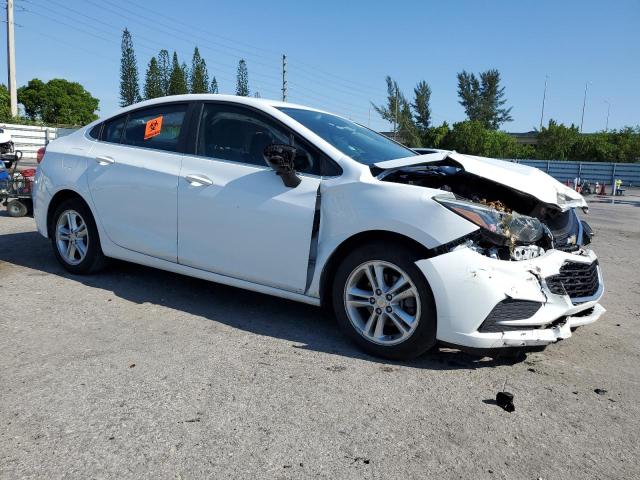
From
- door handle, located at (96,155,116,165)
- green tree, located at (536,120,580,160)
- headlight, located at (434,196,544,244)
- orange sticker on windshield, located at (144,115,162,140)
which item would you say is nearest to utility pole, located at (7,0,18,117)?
door handle, located at (96,155,116,165)

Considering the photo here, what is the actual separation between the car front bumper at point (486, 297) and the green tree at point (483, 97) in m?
90.3

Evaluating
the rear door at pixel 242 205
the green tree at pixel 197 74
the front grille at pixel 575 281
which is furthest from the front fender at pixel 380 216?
the green tree at pixel 197 74

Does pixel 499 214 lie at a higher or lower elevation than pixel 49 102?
lower

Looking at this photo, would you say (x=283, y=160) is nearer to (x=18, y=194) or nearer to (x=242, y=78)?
(x=18, y=194)

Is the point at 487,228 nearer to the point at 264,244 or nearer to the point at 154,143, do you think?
the point at 264,244

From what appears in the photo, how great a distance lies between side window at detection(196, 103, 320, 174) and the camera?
401cm

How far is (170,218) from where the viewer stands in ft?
14.4

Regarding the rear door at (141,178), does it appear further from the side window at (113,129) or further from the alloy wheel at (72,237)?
the alloy wheel at (72,237)

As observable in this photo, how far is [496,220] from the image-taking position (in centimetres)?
327

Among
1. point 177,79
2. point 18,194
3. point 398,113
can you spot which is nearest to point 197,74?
point 177,79

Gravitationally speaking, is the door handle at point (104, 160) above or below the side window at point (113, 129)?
below

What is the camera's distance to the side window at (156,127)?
460cm

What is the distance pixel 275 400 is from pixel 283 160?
5.29 feet

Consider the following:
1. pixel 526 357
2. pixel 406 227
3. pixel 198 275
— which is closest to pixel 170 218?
pixel 198 275
